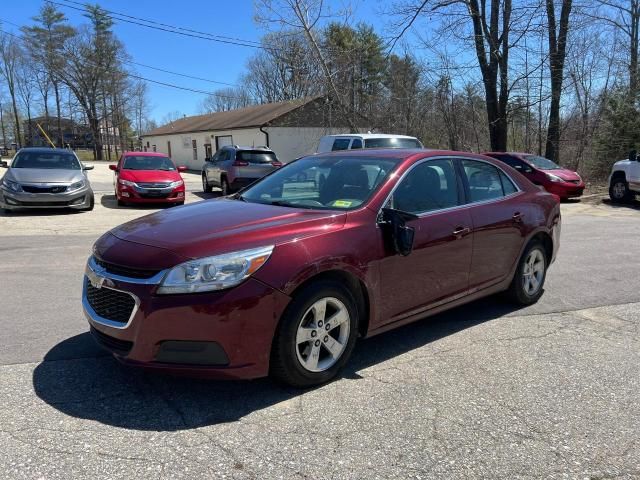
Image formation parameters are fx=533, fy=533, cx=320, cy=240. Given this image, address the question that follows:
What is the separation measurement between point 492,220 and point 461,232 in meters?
0.53

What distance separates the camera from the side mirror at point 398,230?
12.6 feet

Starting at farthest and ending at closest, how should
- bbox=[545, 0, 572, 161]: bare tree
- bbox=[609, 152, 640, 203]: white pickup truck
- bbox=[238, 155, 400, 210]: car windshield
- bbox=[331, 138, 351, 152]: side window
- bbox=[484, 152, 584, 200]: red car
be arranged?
bbox=[545, 0, 572, 161]: bare tree → bbox=[484, 152, 584, 200]: red car → bbox=[609, 152, 640, 203]: white pickup truck → bbox=[331, 138, 351, 152]: side window → bbox=[238, 155, 400, 210]: car windshield

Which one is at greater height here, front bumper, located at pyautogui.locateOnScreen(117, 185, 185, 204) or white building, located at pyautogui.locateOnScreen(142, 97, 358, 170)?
white building, located at pyautogui.locateOnScreen(142, 97, 358, 170)

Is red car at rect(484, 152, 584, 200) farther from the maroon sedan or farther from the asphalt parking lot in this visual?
the maroon sedan

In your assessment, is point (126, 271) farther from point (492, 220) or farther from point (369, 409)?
point (492, 220)

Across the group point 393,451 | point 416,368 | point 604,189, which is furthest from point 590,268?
point 604,189

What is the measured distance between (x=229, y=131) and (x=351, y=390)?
3445 centimetres

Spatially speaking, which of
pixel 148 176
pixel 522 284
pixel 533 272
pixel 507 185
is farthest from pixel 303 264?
pixel 148 176

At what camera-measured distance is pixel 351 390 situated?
355cm

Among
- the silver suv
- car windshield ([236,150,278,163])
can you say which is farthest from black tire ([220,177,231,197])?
car windshield ([236,150,278,163])

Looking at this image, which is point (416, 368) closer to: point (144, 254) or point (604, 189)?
point (144, 254)

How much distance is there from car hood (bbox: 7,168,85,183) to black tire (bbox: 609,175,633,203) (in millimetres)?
15109

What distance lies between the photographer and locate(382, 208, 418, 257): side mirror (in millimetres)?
3826

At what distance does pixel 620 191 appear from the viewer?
52.7 ft
